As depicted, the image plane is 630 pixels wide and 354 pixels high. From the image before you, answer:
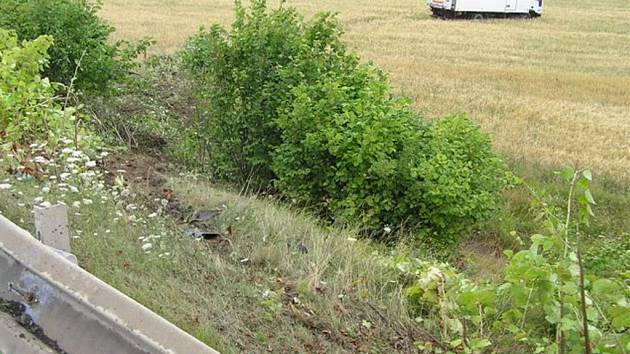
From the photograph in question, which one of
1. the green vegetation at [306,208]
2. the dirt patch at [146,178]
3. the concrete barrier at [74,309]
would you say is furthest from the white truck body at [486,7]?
the concrete barrier at [74,309]

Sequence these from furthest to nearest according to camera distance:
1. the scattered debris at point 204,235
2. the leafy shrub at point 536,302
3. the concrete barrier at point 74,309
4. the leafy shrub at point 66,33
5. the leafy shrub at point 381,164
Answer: the leafy shrub at point 66,33, the leafy shrub at point 381,164, the scattered debris at point 204,235, the leafy shrub at point 536,302, the concrete barrier at point 74,309

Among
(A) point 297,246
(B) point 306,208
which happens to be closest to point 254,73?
(B) point 306,208

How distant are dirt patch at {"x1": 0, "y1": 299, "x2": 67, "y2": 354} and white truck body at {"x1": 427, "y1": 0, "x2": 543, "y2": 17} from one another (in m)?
36.4

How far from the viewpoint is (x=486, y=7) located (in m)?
39.6

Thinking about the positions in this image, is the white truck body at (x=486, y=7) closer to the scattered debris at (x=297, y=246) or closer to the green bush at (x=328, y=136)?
the green bush at (x=328, y=136)

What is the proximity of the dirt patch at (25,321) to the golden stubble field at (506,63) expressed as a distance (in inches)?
427

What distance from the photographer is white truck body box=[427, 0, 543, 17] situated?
3859 centimetres

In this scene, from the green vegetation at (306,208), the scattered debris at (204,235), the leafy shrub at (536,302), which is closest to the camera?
the leafy shrub at (536,302)

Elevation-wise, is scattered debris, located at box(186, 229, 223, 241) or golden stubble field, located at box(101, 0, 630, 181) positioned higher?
scattered debris, located at box(186, 229, 223, 241)

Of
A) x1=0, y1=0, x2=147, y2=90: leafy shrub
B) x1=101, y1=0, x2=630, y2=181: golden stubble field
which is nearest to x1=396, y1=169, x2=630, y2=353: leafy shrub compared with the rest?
x1=0, y1=0, x2=147, y2=90: leafy shrub

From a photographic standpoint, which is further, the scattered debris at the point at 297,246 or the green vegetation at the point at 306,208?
the scattered debris at the point at 297,246

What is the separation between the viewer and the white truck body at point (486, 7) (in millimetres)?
38594

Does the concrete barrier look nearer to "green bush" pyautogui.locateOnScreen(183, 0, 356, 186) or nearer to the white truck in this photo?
"green bush" pyautogui.locateOnScreen(183, 0, 356, 186)

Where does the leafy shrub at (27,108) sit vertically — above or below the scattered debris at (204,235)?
above
